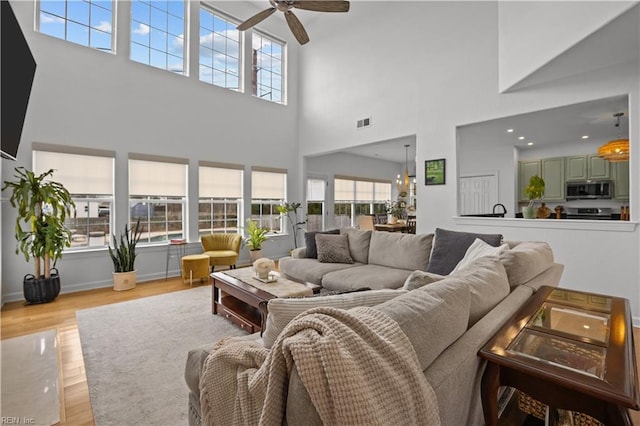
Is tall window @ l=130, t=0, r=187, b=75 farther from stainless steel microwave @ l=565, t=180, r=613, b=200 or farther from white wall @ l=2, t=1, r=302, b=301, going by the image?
stainless steel microwave @ l=565, t=180, r=613, b=200

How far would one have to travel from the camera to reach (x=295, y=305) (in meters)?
1.16

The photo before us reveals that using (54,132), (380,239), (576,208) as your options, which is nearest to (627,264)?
(380,239)

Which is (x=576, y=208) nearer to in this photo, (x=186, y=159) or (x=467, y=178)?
(x=467, y=178)

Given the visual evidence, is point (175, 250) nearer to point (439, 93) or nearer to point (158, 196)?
point (158, 196)

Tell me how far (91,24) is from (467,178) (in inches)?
316

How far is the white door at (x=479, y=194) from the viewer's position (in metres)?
7.09

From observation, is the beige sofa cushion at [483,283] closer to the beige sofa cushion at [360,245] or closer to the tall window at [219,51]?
the beige sofa cushion at [360,245]

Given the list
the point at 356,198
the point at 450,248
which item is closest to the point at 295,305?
the point at 450,248

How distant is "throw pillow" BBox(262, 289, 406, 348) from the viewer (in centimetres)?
115

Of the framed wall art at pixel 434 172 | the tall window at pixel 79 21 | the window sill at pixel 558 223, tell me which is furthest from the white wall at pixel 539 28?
the tall window at pixel 79 21

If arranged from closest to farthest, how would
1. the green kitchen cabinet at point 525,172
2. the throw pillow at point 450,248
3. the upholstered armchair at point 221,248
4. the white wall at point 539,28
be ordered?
the white wall at point 539,28, the throw pillow at point 450,248, the upholstered armchair at point 221,248, the green kitchen cabinet at point 525,172

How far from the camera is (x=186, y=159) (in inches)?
218

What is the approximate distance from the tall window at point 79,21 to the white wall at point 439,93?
3.86m

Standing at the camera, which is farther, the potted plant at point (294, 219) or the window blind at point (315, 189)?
the window blind at point (315, 189)
